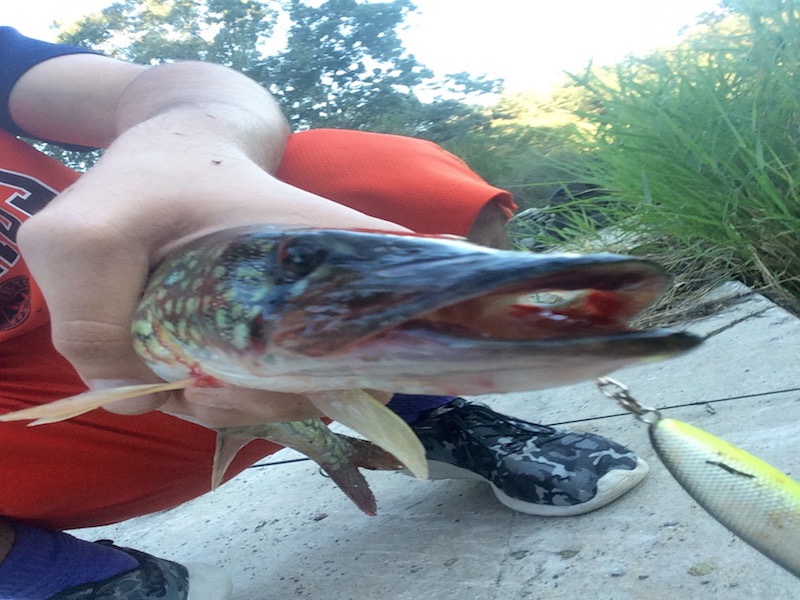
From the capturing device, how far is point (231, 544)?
1.76 metres

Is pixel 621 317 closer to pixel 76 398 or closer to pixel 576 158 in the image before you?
pixel 76 398

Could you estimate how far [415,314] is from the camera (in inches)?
22.9

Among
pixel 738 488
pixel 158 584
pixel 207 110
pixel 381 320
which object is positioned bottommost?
pixel 158 584

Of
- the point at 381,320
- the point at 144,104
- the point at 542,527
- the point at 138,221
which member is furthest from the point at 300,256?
the point at 542,527

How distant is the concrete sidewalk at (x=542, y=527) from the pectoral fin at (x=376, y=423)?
64 cm

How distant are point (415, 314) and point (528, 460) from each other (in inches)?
39.4

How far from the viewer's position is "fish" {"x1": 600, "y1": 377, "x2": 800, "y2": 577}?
29.1 inches

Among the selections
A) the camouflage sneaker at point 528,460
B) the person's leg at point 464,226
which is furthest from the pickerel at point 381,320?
the camouflage sneaker at point 528,460

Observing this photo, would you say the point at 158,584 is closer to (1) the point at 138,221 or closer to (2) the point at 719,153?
(1) the point at 138,221

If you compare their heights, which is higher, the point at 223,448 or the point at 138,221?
the point at 138,221

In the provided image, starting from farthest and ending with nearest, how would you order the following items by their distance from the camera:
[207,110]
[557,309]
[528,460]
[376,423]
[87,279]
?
[528,460], [207,110], [87,279], [376,423], [557,309]

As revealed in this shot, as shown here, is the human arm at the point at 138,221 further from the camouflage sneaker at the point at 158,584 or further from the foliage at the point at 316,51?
the foliage at the point at 316,51

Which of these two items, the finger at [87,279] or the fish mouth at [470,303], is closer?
the fish mouth at [470,303]

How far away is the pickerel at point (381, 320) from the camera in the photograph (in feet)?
1.72
